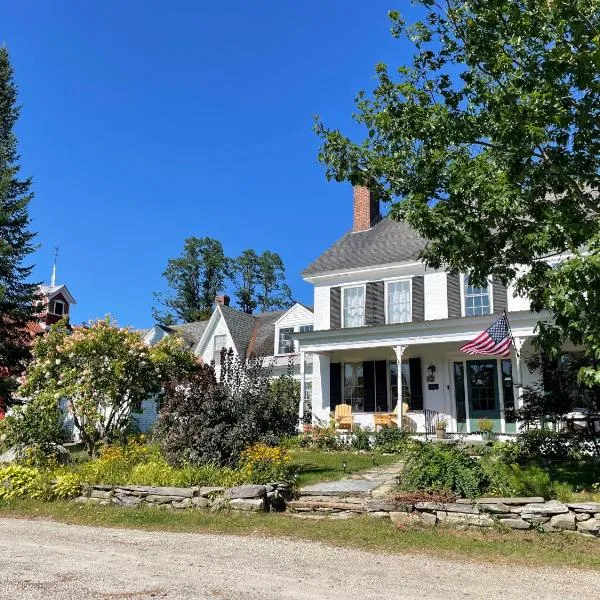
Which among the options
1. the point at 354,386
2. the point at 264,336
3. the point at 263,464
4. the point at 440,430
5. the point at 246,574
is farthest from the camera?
the point at 264,336

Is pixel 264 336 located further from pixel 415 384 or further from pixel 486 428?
pixel 486 428

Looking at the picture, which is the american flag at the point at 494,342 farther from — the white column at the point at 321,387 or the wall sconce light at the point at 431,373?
the white column at the point at 321,387

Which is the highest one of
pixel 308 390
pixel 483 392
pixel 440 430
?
pixel 308 390

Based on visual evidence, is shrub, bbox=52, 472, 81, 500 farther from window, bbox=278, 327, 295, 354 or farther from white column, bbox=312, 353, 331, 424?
window, bbox=278, 327, 295, 354

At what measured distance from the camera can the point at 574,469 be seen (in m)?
9.42

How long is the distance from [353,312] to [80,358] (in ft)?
33.6

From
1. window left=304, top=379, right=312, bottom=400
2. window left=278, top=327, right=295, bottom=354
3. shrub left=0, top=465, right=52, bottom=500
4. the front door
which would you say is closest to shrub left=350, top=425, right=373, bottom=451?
the front door

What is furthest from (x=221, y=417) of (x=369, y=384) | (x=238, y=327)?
(x=238, y=327)

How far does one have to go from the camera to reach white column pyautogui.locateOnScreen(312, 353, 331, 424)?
19.7 meters

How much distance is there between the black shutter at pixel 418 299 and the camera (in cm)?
1870

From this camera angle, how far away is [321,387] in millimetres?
20031

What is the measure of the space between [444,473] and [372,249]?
44.0 ft

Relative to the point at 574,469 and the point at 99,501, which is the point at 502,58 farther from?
the point at 99,501

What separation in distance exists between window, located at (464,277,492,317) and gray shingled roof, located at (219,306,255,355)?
13.5m
